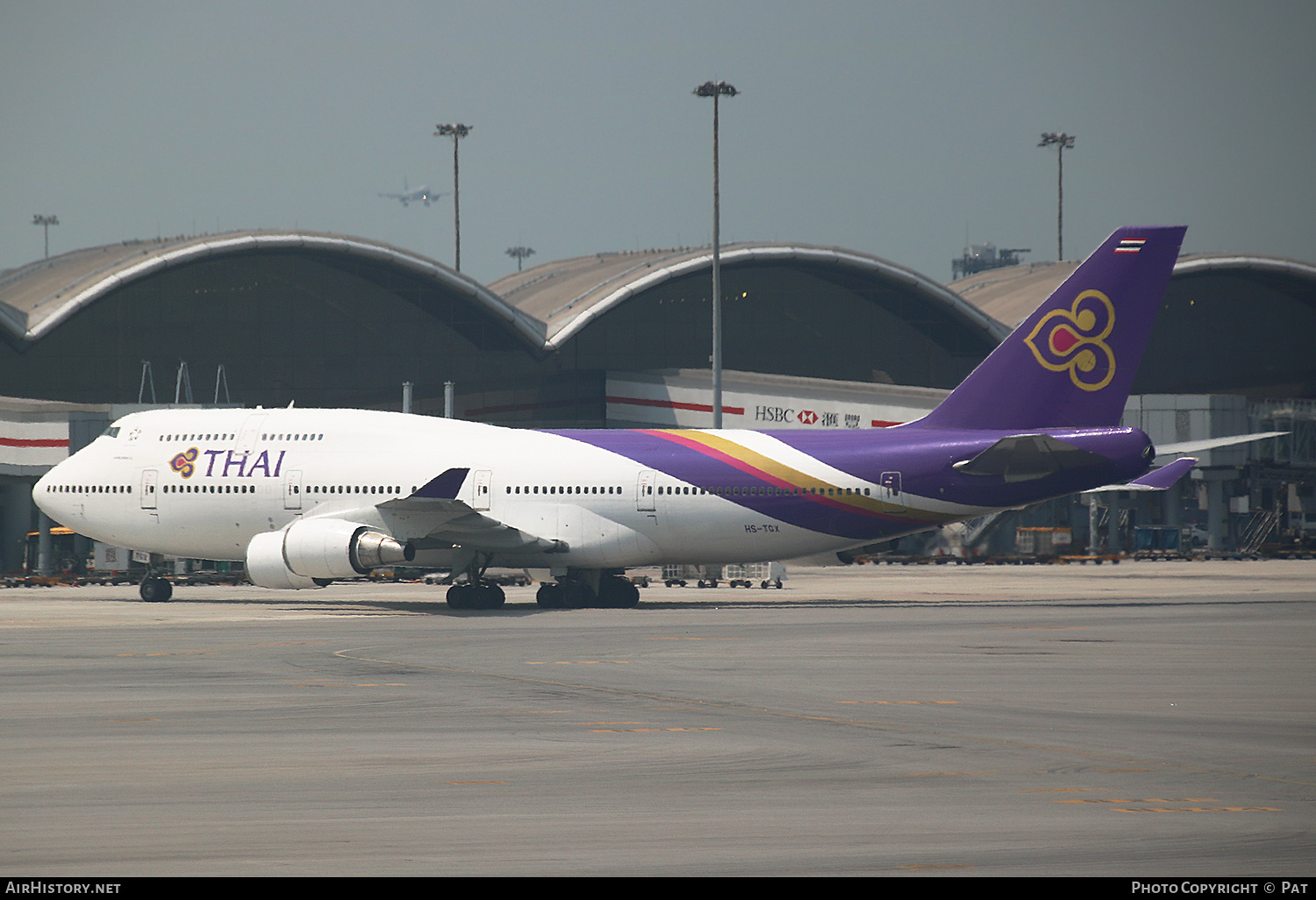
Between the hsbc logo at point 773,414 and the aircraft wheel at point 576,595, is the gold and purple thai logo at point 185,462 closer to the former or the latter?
the aircraft wheel at point 576,595

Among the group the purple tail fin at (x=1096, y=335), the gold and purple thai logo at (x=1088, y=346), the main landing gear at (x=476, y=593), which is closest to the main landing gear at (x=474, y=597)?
the main landing gear at (x=476, y=593)

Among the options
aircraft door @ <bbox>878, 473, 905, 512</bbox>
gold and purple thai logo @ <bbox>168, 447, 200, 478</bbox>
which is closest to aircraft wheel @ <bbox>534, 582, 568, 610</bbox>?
aircraft door @ <bbox>878, 473, 905, 512</bbox>

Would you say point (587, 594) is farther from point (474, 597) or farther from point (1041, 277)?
point (1041, 277)

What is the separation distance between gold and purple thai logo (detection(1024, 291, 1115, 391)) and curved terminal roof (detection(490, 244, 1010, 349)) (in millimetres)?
35361

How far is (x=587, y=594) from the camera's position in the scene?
139 feet

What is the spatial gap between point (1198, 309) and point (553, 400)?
→ 37157 millimetres

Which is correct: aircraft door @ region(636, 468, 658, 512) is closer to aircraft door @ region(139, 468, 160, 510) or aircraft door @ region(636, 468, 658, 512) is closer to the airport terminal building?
aircraft door @ region(139, 468, 160, 510)

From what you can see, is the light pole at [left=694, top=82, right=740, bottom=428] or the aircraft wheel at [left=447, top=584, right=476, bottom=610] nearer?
the aircraft wheel at [left=447, top=584, right=476, bottom=610]

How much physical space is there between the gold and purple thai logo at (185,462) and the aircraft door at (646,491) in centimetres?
1336

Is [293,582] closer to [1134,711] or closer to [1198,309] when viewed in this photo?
[1134,711]

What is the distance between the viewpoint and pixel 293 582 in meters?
40.2

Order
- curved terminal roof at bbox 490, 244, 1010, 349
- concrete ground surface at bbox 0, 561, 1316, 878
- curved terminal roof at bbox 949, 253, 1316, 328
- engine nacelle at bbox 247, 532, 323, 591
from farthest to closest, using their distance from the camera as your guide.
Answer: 1. curved terminal roof at bbox 949, 253, 1316, 328
2. curved terminal roof at bbox 490, 244, 1010, 349
3. engine nacelle at bbox 247, 532, 323, 591
4. concrete ground surface at bbox 0, 561, 1316, 878

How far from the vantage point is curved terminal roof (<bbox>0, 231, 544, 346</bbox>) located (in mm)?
67562

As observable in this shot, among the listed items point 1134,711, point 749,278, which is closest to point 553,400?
point 749,278
